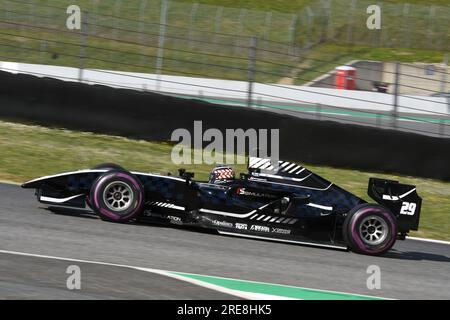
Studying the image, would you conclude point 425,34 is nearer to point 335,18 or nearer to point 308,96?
point 335,18

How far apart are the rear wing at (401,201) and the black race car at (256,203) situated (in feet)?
0.04

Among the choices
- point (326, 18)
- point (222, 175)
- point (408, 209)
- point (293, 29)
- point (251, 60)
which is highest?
point (326, 18)

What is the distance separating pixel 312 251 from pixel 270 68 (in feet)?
50.0

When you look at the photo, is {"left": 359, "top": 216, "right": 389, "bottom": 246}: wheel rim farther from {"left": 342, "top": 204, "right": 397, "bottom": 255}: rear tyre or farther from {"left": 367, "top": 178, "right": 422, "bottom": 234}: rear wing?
{"left": 367, "top": 178, "right": 422, "bottom": 234}: rear wing

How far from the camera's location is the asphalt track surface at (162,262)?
5.93m

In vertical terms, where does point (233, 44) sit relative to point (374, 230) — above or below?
above

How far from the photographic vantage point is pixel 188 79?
21.3m

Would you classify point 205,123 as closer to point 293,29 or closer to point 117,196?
point 117,196

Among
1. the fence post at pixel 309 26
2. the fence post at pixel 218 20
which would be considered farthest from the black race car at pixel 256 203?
the fence post at pixel 309 26

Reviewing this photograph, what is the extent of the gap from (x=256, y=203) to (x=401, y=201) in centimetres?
158

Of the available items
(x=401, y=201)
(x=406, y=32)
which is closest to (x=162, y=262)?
(x=401, y=201)

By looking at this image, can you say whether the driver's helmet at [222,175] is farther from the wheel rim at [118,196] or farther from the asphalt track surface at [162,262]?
the wheel rim at [118,196]

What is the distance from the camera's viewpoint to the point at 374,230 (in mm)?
8289
